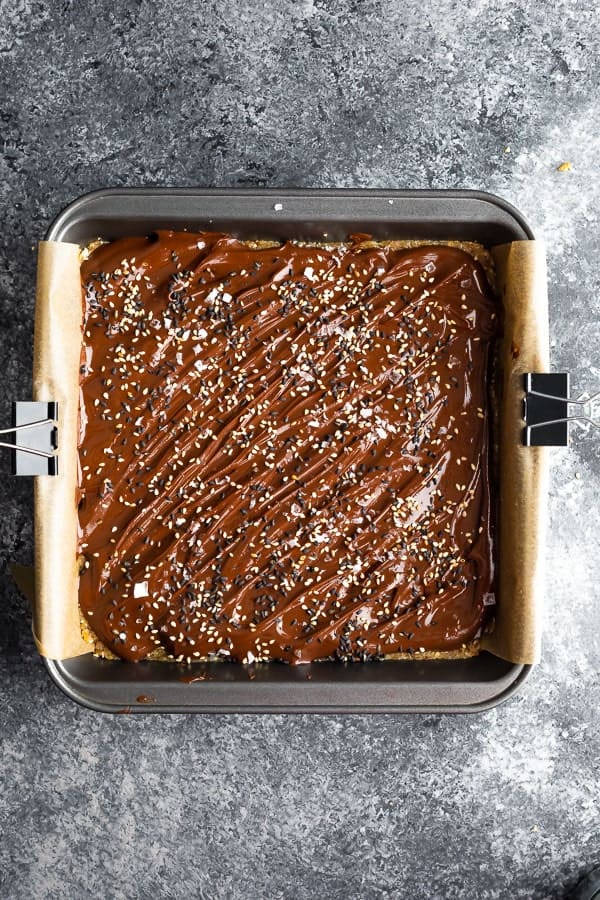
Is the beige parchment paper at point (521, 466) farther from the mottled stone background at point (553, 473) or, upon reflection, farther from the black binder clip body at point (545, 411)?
the mottled stone background at point (553, 473)

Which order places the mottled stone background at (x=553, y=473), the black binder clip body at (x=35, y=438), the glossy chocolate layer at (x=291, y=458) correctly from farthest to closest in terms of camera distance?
1. the mottled stone background at (x=553, y=473)
2. the glossy chocolate layer at (x=291, y=458)
3. the black binder clip body at (x=35, y=438)

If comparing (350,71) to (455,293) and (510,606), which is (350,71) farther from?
(510,606)

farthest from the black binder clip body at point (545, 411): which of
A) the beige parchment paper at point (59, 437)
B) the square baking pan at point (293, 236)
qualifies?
the beige parchment paper at point (59, 437)

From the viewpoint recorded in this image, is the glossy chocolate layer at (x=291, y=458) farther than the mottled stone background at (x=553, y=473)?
No

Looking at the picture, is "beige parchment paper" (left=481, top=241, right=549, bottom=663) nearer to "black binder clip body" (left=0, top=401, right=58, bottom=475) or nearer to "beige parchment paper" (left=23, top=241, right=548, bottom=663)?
"beige parchment paper" (left=23, top=241, right=548, bottom=663)

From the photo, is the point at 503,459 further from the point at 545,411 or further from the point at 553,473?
the point at 553,473

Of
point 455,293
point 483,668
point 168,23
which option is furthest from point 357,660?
point 168,23

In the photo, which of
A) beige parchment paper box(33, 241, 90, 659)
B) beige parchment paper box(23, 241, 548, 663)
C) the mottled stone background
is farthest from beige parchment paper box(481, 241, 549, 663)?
beige parchment paper box(33, 241, 90, 659)
